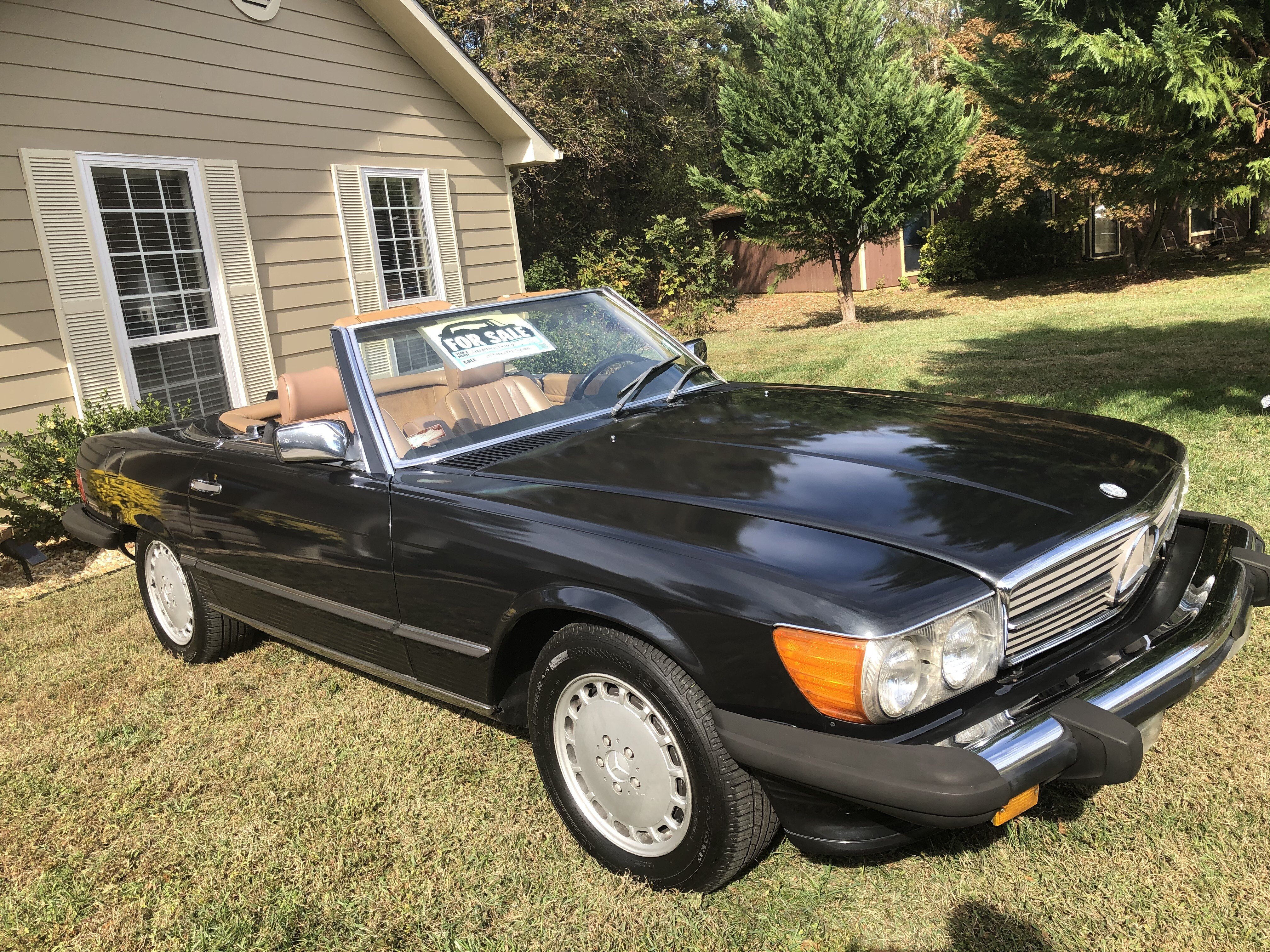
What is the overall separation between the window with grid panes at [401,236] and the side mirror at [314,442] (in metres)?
6.55

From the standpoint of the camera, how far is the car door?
3.06 metres

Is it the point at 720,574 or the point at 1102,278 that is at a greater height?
the point at 720,574

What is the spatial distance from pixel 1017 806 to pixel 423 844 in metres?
1.78

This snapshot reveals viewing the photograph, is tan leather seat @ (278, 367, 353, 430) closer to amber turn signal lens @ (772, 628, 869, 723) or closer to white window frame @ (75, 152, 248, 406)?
amber turn signal lens @ (772, 628, 869, 723)

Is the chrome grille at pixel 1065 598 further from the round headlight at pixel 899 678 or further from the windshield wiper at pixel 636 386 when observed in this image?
the windshield wiper at pixel 636 386

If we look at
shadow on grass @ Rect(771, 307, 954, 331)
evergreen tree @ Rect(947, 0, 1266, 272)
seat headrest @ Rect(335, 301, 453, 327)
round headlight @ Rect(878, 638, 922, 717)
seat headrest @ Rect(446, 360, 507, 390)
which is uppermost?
evergreen tree @ Rect(947, 0, 1266, 272)

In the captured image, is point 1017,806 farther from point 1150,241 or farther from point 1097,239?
point 1097,239

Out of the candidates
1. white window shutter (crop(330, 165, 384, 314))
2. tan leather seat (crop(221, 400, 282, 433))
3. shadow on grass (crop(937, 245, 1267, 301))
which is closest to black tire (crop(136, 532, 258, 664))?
tan leather seat (crop(221, 400, 282, 433))

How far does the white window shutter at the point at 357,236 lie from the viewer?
8.80 metres

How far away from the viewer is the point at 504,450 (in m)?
3.16

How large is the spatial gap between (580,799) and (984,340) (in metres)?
11.9

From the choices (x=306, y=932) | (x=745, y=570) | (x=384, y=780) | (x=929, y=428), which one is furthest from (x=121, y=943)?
(x=929, y=428)

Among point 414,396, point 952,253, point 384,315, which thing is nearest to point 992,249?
point 952,253

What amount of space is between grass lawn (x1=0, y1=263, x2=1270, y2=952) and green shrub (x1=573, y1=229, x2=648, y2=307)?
1716 centimetres
